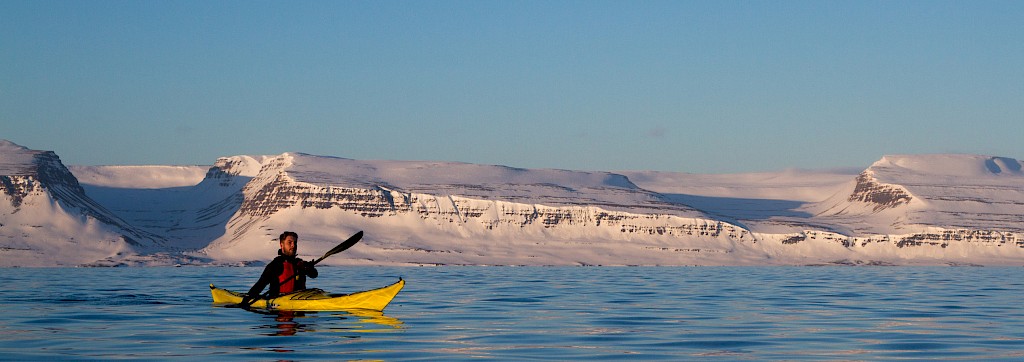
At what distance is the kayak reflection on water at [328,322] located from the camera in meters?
32.2

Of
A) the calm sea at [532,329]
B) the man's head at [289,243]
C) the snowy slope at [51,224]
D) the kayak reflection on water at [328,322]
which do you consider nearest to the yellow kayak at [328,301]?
the kayak reflection on water at [328,322]

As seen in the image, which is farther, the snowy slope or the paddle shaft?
the snowy slope

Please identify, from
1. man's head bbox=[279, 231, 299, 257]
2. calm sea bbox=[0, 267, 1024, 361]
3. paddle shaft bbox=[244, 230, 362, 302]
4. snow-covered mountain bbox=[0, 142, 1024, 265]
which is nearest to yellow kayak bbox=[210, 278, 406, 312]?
calm sea bbox=[0, 267, 1024, 361]

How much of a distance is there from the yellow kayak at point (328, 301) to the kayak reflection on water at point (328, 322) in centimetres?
19

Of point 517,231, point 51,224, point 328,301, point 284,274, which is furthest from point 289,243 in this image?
point 517,231

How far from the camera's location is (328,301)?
36969 mm

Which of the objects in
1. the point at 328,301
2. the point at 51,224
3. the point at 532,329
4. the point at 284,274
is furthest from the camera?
the point at 51,224

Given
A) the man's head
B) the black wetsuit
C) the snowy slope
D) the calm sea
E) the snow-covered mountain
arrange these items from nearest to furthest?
the calm sea, the man's head, the black wetsuit, the snowy slope, the snow-covered mountain

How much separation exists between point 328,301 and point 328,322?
2.60 m

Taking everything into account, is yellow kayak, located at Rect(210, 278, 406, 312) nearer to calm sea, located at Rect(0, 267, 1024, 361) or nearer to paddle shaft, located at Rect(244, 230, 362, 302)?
calm sea, located at Rect(0, 267, 1024, 361)

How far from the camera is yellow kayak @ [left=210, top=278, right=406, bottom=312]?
36750 millimetres

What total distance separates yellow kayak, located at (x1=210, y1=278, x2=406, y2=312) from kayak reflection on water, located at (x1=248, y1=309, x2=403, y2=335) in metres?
0.19

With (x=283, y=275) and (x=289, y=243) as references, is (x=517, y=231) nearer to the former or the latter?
(x=283, y=275)

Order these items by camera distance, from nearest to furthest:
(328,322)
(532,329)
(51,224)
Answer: (532,329) → (328,322) → (51,224)
